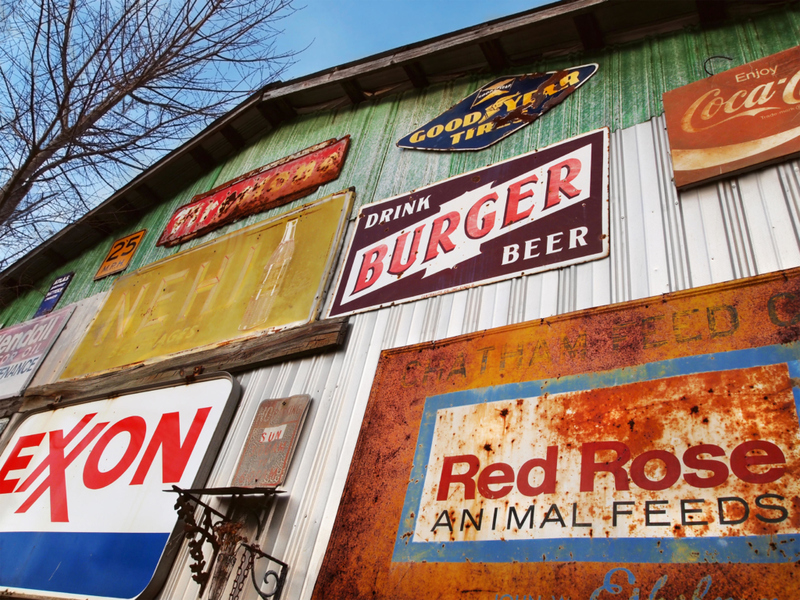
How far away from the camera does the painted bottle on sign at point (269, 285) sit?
20.9 feet

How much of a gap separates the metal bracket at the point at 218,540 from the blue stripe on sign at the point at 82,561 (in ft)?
1.95

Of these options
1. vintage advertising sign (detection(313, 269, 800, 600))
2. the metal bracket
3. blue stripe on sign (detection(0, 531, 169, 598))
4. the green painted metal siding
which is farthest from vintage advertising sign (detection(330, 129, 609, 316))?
blue stripe on sign (detection(0, 531, 169, 598))

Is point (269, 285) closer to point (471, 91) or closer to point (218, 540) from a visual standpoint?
point (218, 540)

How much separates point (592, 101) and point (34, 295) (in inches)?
409

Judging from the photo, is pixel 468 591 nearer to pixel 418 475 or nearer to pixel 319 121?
pixel 418 475

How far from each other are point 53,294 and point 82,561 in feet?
22.2

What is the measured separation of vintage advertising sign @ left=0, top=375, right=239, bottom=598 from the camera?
4867mm

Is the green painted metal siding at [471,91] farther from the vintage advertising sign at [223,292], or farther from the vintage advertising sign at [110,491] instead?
the vintage advertising sign at [110,491]

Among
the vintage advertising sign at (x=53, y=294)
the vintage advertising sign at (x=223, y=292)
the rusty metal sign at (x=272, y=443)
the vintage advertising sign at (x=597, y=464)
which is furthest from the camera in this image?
the vintage advertising sign at (x=53, y=294)

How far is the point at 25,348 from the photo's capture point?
9500mm

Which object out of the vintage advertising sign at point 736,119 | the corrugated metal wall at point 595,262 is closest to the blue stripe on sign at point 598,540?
the corrugated metal wall at point 595,262

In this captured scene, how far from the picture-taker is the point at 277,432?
16.1 ft

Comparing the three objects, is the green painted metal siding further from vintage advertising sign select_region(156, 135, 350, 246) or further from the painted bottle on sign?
the painted bottle on sign

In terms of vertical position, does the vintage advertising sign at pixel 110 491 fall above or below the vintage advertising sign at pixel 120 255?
below
